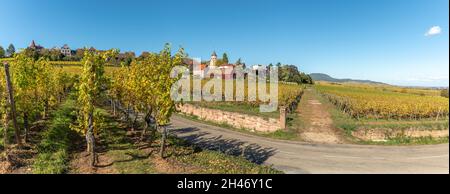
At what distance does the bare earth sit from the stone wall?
99.2 inches

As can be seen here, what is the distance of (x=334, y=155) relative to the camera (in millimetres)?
20266

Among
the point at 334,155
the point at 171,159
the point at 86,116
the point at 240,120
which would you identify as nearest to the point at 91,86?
the point at 86,116

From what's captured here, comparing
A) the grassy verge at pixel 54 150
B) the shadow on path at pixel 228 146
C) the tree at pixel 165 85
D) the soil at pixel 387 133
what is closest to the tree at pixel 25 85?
the grassy verge at pixel 54 150

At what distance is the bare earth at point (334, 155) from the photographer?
57.4 ft

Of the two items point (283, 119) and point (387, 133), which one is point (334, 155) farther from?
point (387, 133)

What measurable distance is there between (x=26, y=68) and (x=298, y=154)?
789 inches

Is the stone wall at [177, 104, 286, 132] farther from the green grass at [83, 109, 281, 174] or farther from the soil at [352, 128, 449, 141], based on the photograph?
the green grass at [83, 109, 281, 174]

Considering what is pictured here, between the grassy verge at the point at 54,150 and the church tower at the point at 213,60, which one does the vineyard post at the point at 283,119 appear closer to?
the grassy verge at the point at 54,150

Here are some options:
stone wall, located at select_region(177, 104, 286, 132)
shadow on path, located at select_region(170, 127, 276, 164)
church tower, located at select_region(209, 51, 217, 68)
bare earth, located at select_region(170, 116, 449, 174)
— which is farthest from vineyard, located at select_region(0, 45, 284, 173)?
church tower, located at select_region(209, 51, 217, 68)

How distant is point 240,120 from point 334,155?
1143 centimetres
